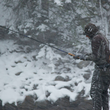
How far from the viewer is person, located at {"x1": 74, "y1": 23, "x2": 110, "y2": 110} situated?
9.61 feet

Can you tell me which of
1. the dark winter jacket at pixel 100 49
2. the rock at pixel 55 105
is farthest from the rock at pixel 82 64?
the dark winter jacket at pixel 100 49

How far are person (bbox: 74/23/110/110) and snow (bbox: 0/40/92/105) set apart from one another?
182cm

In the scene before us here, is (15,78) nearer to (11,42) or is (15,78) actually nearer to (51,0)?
(11,42)

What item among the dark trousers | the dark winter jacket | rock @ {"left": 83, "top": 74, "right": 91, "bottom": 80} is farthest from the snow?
the dark winter jacket

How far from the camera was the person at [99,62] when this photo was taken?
9.61 feet

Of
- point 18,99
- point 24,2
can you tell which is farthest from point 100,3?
point 18,99

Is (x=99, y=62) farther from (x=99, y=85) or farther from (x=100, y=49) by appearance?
(x=99, y=85)

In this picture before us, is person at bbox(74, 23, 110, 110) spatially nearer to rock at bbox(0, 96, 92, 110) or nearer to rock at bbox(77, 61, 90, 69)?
rock at bbox(0, 96, 92, 110)

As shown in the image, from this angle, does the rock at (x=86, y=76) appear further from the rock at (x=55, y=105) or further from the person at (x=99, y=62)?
the person at (x=99, y=62)

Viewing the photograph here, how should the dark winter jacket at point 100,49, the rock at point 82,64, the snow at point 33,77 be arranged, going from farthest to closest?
the rock at point 82,64, the snow at point 33,77, the dark winter jacket at point 100,49

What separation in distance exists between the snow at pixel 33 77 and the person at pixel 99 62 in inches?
71.8

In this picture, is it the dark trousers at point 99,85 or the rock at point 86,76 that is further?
the rock at point 86,76

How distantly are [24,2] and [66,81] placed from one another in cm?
532

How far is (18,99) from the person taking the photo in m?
4.95
